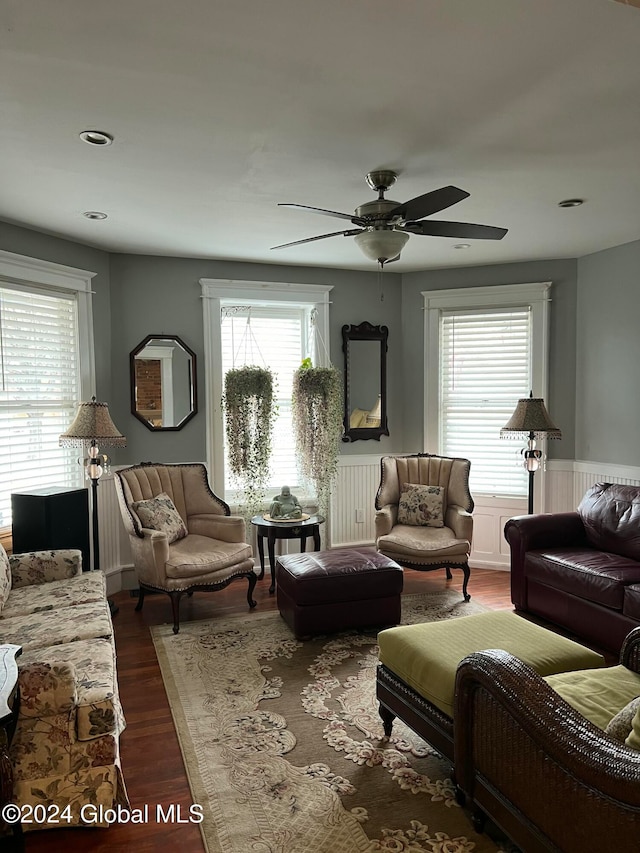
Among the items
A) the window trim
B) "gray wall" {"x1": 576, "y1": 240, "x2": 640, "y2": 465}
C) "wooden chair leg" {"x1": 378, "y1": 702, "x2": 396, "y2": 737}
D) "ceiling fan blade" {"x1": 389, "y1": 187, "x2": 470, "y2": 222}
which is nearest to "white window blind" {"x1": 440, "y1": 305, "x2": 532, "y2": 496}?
"gray wall" {"x1": 576, "y1": 240, "x2": 640, "y2": 465}

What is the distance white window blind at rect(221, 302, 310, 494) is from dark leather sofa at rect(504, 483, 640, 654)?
215 cm

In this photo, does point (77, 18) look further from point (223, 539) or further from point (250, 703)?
point (223, 539)

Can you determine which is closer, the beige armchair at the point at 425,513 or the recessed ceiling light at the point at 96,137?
the recessed ceiling light at the point at 96,137

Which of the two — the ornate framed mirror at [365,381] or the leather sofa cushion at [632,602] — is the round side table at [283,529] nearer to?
the ornate framed mirror at [365,381]

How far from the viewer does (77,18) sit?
1.88m

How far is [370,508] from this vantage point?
19.3ft

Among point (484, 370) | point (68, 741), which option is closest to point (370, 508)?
point (484, 370)

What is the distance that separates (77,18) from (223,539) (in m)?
3.52

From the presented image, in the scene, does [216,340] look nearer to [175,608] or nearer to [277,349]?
[277,349]

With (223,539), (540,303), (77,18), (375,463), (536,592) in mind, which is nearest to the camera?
(77,18)

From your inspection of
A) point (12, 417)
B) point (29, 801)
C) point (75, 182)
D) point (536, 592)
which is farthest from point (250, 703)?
point (75, 182)

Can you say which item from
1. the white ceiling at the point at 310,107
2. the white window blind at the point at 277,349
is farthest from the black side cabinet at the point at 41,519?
the white ceiling at the point at 310,107

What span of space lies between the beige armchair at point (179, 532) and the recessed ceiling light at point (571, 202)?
3083mm

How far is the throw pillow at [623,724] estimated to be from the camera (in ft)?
5.58
